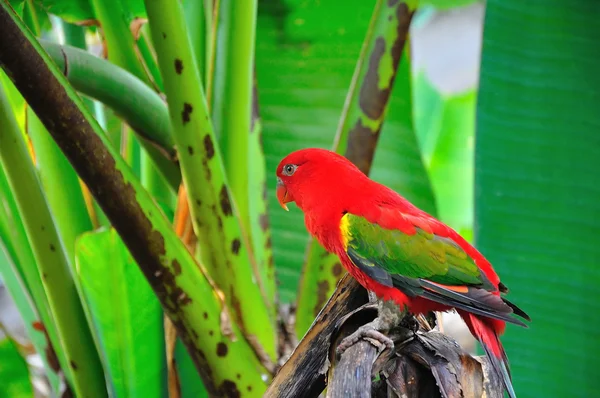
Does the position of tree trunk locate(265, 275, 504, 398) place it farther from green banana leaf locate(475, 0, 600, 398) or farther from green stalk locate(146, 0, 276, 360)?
green banana leaf locate(475, 0, 600, 398)

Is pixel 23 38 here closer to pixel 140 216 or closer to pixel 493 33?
pixel 140 216

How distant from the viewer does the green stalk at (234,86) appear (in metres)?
0.72

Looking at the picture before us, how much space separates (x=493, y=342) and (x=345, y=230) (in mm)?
151

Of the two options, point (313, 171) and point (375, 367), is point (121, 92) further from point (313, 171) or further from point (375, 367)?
point (375, 367)

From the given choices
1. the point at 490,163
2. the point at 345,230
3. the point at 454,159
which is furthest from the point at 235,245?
the point at 454,159

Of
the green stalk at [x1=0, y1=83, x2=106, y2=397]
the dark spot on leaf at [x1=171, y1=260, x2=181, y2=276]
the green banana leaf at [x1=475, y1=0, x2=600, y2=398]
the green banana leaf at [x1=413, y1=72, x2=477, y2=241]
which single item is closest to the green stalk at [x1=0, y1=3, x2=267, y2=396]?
the dark spot on leaf at [x1=171, y1=260, x2=181, y2=276]

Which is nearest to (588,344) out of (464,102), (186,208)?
(186,208)

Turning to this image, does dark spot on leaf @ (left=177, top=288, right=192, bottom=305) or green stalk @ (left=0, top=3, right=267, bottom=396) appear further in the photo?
dark spot on leaf @ (left=177, top=288, right=192, bottom=305)

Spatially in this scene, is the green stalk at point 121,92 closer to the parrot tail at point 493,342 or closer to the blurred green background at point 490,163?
the blurred green background at point 490,163

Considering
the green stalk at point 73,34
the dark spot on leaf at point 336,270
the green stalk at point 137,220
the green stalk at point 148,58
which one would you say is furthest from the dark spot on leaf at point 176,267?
the green stalk at point 73,34

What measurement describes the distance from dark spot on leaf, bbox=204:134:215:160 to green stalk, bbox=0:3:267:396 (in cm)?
8

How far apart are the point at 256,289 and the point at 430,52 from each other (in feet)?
8.03

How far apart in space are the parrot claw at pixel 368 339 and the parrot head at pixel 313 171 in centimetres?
16

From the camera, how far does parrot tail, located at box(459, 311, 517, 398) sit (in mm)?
450
